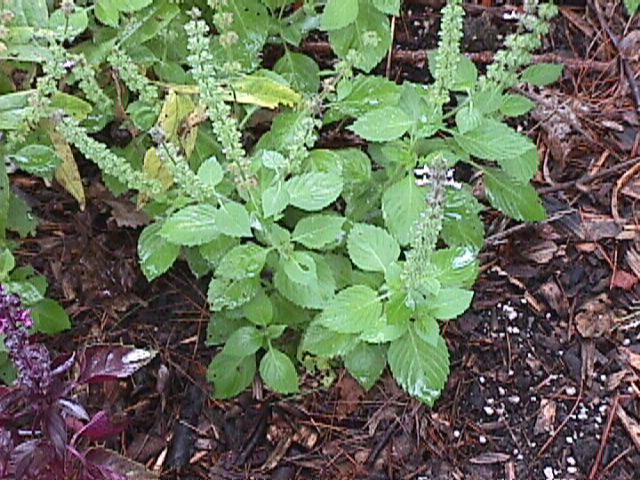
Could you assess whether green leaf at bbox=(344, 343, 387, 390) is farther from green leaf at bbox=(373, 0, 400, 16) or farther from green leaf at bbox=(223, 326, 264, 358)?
green leaf at bbox=(373, 0, 400, 16)

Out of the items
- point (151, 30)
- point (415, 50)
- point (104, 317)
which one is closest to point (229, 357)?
point (104, 317)

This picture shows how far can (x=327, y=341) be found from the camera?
1812 mm

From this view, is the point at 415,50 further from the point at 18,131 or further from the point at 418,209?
the point at 18,131

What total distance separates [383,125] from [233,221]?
0.34 meters

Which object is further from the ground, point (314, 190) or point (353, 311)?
point (314, 190)

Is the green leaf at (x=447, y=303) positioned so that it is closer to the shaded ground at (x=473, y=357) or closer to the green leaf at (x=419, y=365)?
the green leaf at (x=419, y=365)

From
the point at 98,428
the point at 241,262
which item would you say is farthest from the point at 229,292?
the point at 98,428

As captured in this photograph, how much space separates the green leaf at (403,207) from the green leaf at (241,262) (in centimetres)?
Result: 25

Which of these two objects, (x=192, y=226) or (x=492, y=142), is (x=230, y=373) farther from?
(x=492, y=142)

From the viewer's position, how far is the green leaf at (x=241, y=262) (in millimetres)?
1746

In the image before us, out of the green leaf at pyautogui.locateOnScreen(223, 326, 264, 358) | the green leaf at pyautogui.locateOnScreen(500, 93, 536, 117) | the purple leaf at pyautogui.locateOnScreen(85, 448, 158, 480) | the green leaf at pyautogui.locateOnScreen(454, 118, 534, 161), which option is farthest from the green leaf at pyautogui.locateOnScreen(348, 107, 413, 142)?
the purple leaf at pyautogui.locateOnScreen(85, 448, 158, 480)

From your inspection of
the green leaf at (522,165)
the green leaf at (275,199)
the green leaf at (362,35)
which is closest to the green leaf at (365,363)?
the green leaf at (275,199)

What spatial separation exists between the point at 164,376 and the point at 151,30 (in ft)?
2.43

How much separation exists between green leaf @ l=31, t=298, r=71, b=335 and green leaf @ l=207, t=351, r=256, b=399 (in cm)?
33
